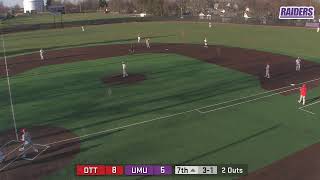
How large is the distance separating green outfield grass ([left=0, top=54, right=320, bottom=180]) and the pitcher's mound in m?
0.74

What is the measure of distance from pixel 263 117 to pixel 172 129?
587 cm

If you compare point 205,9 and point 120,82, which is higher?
point 205,9

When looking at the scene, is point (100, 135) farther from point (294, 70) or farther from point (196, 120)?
point (294, 70)

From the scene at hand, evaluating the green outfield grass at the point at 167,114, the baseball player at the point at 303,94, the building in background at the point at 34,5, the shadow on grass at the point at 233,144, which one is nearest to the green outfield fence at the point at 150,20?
the green outfield grass at the point at 167,114

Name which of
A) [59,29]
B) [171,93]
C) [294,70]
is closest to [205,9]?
[59,29]

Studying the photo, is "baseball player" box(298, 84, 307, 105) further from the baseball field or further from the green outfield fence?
the green outfield fence

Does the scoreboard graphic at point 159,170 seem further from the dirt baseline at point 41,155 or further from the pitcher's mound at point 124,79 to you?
the pitcher's mound at point 124,79

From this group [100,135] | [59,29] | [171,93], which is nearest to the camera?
[100,135]

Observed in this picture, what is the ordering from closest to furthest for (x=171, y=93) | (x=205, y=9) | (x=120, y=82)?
(x=171, y=93), (x=120, y=82), (x=205, y=9)

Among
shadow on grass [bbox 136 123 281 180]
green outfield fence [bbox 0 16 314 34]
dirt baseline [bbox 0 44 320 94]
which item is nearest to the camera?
shadow on grass [bbox 136 123 281 180]

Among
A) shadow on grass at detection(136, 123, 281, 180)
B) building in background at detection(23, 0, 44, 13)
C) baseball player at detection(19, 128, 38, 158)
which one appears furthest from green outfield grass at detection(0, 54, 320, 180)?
building in background at detection(23, 0, 44, 13)

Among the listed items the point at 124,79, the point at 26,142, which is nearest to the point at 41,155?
the point at 26,142

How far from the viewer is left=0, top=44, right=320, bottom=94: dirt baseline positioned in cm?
3141

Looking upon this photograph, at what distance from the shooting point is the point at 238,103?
24234 mm
